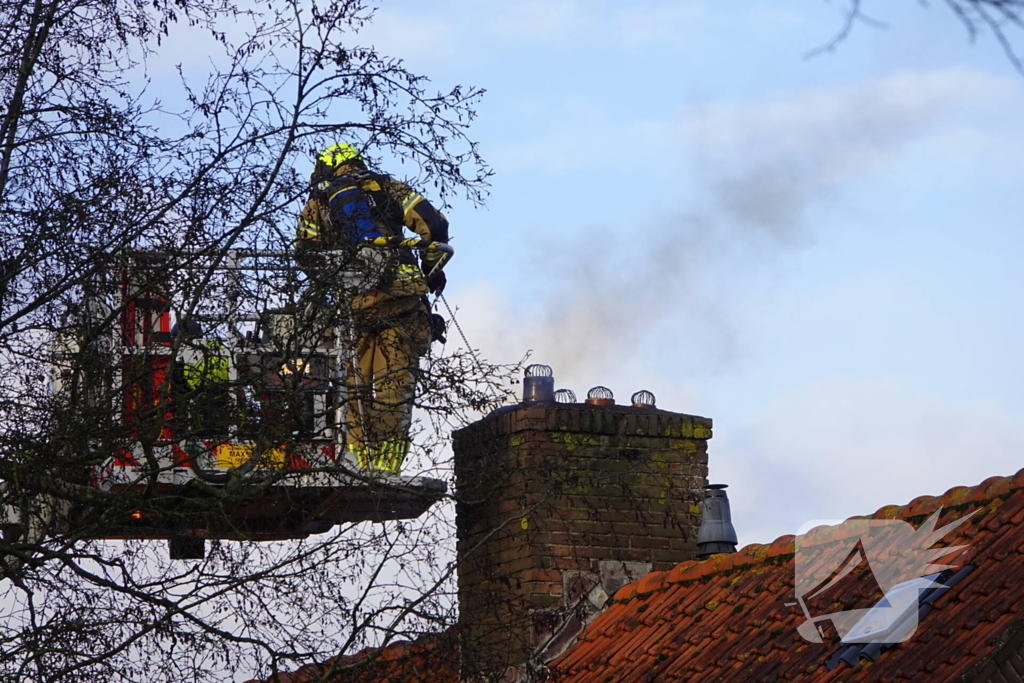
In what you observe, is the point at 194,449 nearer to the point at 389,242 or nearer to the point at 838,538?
the point at 389,242

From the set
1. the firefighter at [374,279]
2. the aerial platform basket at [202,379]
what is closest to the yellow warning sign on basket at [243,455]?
the aerial platform basket at [202,379]

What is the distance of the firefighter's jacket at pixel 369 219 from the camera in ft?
28.7

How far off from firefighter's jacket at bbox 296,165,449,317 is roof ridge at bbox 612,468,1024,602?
9.02 feet

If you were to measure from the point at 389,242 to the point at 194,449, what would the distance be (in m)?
1.60

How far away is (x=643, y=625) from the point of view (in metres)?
10.7

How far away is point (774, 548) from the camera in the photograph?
1030cm

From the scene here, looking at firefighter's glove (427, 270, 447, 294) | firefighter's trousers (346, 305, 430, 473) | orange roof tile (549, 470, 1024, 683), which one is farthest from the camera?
firefighter's glove (427, 270, 447, 294)

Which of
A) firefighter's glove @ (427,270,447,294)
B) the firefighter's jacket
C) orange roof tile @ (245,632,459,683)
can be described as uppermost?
firefighter's glove @ (427,270,447,294)

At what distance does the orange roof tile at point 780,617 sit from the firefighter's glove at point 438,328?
7.30 feet

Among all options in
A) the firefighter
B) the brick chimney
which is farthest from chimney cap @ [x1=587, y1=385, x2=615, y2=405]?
the firefighter

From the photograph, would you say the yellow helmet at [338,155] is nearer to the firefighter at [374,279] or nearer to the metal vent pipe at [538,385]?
the firefighter at [374,279]

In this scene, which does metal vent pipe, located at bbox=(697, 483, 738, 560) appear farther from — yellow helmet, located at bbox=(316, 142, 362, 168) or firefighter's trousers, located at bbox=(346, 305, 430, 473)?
yellow helmet, located at bbox=(316, 142, 362, 168)

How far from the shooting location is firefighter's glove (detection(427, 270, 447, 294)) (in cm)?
1100

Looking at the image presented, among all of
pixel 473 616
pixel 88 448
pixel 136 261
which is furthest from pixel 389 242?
pixel 473 616
